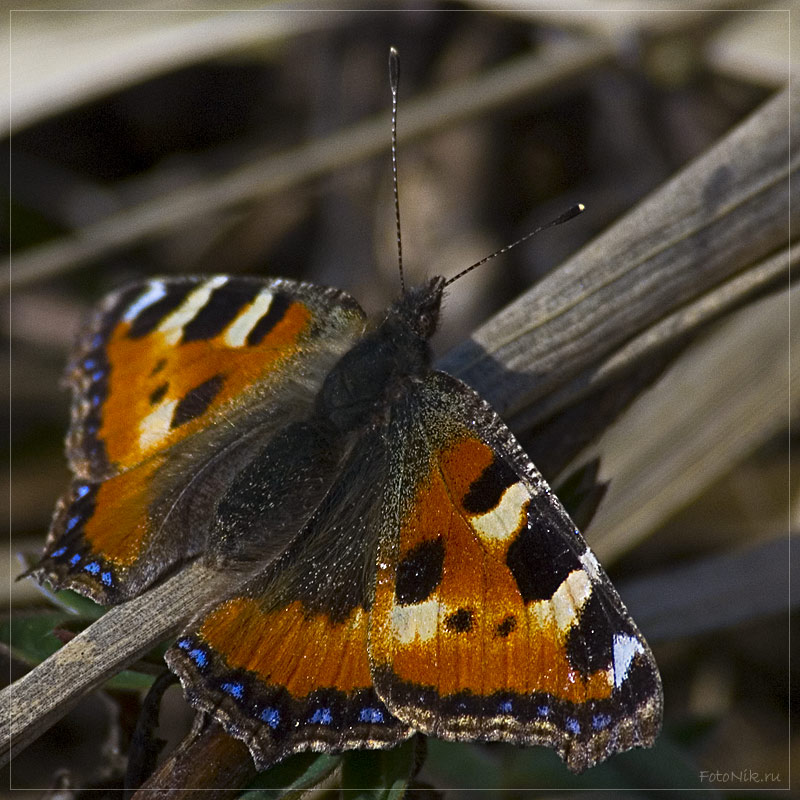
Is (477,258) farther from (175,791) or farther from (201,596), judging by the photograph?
(175,791)

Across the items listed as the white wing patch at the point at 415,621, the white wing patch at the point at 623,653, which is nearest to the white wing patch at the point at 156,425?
the white wing patch at the point at 415,621

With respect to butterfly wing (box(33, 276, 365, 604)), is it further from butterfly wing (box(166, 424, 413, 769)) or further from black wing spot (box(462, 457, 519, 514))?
black wing spot (box(462, 457, 519, 514))

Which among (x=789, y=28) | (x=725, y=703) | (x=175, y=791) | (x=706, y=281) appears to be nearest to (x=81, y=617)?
(x=175, y=791)

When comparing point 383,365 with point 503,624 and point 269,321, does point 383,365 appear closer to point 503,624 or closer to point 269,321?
point 269,321

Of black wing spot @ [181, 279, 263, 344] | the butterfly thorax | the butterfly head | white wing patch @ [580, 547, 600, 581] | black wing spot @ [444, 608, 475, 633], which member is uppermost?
black wing spot @ [181, 279, 263, 344]

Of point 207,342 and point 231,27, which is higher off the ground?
point 231,27

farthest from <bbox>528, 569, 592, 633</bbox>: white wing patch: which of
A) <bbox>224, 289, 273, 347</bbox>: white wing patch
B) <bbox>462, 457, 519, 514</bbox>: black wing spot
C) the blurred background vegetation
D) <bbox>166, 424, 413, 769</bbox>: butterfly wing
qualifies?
<bbox>224, 289, 273, 347</bbox>: white wing patch
